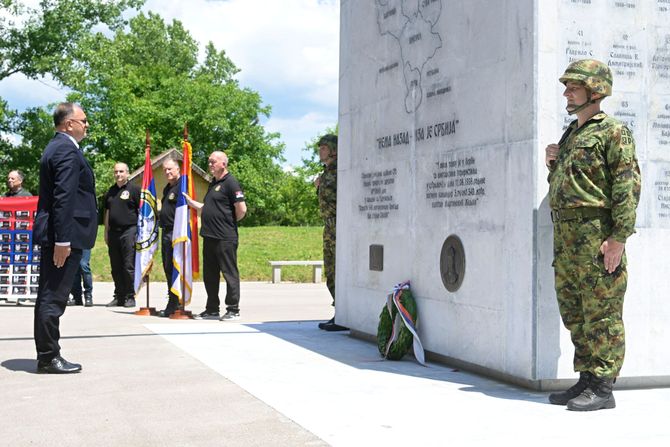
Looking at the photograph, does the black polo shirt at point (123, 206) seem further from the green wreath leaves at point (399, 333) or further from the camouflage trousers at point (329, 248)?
the green wreath leaves at point (399, 333)

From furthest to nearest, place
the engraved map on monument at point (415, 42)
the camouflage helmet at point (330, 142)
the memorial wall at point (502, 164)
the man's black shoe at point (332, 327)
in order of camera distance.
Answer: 1. the camouflage helmet at point (330, 142)
2. the man's black shoe at point (332, 327)
3. the engraved map on monument at point (415, 42)
4. the memorial wall at point (502, 164)

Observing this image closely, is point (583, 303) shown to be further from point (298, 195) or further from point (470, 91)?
point (298, 195)

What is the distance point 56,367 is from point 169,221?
4.85m

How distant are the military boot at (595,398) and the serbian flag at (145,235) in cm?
733

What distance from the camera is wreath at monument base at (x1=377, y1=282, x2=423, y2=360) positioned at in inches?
301

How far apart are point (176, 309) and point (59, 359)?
14.4ft

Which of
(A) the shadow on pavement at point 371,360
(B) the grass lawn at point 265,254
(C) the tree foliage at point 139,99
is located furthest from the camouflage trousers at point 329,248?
(C) the tree foliage at point 139,99

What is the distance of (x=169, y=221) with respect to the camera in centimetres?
1158

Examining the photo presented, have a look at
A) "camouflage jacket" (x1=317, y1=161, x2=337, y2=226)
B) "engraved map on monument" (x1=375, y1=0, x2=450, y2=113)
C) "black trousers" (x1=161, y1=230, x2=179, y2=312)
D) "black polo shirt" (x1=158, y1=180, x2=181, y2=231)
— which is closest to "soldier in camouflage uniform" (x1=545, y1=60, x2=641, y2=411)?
"engraved map on monument" (x1=375, y1=0, x2=450, y2=113)

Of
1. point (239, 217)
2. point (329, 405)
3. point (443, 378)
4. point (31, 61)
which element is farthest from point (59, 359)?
point (31, 61)

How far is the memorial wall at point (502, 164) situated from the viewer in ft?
20.1

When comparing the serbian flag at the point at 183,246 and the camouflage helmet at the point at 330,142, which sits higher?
the camouflage helmet at the point at 330,142

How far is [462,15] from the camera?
23.1 ft

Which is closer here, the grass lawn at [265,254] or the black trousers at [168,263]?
the black trousers at [168,263]
